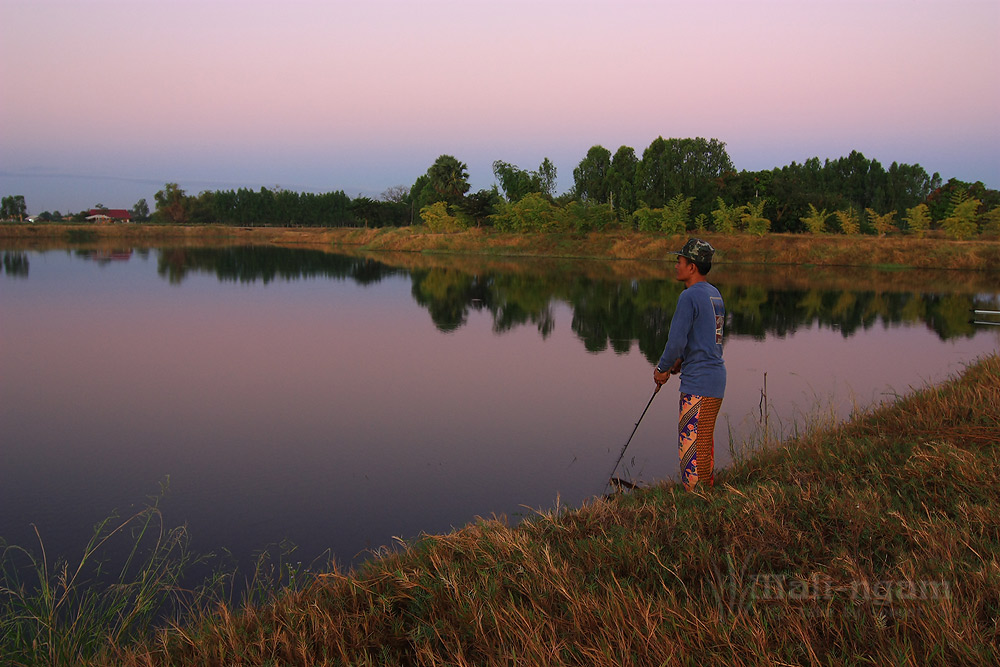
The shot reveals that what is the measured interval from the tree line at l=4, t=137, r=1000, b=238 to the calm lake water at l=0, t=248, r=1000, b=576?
27.4 m

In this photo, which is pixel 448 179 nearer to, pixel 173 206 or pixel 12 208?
pixel 173 206

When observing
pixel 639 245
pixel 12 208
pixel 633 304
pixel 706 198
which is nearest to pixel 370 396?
pixel 633 304

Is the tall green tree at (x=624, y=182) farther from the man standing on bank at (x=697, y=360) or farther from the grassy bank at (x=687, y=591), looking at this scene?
the grassy bank at (x=687, y=591)

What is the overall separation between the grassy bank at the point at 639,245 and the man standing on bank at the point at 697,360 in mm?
40348

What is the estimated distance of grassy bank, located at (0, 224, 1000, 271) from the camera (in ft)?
130

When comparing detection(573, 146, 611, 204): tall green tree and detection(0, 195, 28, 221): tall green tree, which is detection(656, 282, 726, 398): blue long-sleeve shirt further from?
detection(0, 195, 28, 221): tall green tree

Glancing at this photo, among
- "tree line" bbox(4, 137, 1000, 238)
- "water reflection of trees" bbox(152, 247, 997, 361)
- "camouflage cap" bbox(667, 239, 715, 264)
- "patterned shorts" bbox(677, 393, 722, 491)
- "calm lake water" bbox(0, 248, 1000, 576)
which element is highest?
"tree line" bbox(4, 137, 1000, 238)

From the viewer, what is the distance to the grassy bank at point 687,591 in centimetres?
270

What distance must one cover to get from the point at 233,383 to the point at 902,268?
129ft

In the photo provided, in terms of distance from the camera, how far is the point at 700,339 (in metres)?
5.13

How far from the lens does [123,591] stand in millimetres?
4504

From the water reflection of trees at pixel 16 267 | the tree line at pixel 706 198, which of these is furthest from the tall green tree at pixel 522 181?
the water reflection of trees at pixel 16 267

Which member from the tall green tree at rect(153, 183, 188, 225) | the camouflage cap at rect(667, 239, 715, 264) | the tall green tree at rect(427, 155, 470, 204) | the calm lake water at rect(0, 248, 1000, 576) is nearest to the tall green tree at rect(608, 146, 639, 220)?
the tall green tree at rect(427, 155, 470, 204)

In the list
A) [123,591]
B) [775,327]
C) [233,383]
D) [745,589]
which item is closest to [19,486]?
[123,591]
